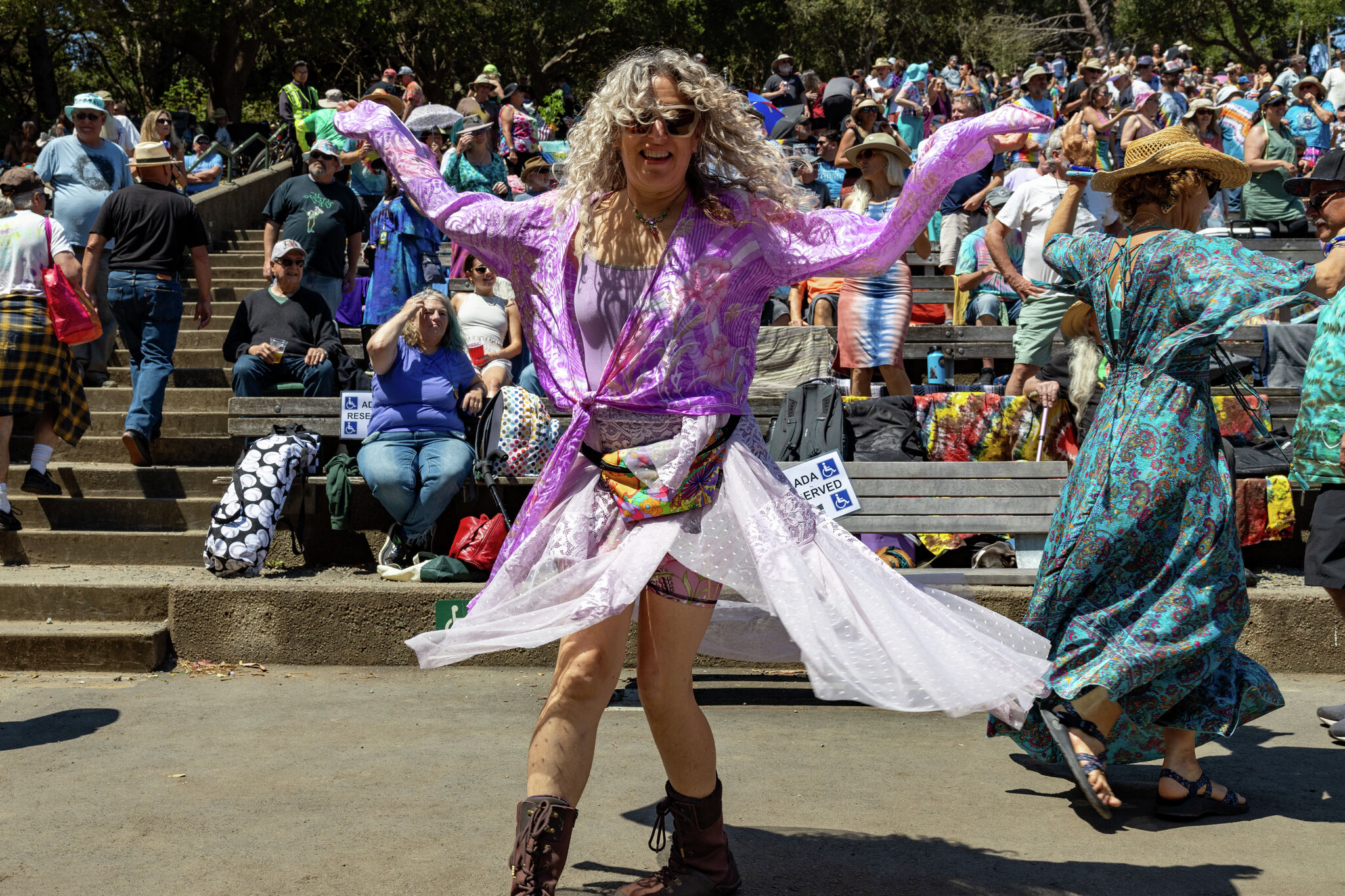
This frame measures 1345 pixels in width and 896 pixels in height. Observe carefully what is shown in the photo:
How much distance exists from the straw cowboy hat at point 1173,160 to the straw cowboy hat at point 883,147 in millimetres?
3218

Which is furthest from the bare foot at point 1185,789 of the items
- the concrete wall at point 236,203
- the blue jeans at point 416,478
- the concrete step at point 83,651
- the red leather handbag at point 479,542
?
the concrete wall at point 236,203

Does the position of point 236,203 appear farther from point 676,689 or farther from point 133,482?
point 676,689

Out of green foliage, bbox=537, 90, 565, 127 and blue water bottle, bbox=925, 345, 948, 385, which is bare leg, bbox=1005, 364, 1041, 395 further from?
green foliage, bbox=537, 90, 565, 127

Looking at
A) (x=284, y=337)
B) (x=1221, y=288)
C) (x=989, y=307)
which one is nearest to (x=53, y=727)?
(x=284, y=337)

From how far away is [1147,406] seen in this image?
398 centimetres

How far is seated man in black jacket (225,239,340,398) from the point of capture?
7785mm

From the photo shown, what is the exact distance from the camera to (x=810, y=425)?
671cm

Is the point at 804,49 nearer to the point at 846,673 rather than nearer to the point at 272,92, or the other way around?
the point at 272,92

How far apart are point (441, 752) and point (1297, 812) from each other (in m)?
2.83

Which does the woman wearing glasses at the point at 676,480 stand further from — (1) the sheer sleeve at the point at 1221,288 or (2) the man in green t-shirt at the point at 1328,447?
(2) the man in green t-shirt at the point at 1328,447

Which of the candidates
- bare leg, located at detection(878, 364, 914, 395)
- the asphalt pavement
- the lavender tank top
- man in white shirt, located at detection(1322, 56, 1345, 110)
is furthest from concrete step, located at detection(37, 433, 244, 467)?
man in white shirt, located at detection(1322, 56, 1345, 110)

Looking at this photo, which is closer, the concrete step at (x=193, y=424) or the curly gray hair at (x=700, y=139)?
the curly gray hair at (x=700, y=139)

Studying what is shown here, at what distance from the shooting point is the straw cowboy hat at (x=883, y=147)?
748 cm

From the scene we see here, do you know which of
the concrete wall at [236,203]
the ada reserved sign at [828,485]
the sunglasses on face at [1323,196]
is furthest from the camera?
the concrete wall at [236,203]
